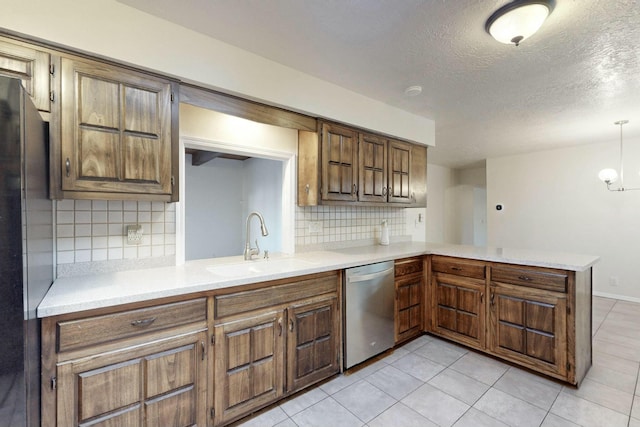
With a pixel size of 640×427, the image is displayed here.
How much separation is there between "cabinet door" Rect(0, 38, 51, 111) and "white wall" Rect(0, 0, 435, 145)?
0.08 m

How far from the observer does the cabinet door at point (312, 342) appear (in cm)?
193

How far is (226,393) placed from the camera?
1.65 m

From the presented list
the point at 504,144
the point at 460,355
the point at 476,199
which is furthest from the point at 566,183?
the point at 460,355

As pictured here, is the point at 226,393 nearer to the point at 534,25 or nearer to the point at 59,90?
the point at 59,90

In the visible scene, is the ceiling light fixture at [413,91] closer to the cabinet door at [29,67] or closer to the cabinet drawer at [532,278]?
the cabinet drawer at [532,278]

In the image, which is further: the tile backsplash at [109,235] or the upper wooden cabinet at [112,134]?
the tile backsplash at [109,235]

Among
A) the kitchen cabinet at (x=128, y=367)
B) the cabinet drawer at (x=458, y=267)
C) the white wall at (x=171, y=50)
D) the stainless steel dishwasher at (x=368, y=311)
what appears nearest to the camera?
the kitchen cabinet at (x=128, y=367)

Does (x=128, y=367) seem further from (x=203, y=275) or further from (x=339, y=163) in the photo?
(x=339, y=163)

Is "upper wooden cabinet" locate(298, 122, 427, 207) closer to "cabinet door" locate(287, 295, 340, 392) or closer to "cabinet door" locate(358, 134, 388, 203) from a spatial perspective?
"cabinet door" locate(358, 134, 388, 203)

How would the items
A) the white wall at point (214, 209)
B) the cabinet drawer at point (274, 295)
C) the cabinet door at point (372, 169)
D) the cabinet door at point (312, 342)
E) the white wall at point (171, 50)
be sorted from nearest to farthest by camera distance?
the white wall at point (171, 50) → the cabinet drawer at point (274, 295) → the cabinet door at point (312, 342) → the cabinet door at point (372, 169) → the white wall at point (214, 209)

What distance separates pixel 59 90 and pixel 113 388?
1460 millimetres

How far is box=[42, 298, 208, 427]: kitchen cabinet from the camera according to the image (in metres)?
1.22

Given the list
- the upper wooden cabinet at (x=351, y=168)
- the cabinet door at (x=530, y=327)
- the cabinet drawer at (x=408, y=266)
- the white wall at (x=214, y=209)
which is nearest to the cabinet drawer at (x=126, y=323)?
the upper wooden cabinet at (x=351, y=168)

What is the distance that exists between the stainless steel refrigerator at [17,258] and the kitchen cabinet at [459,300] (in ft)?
9.57
